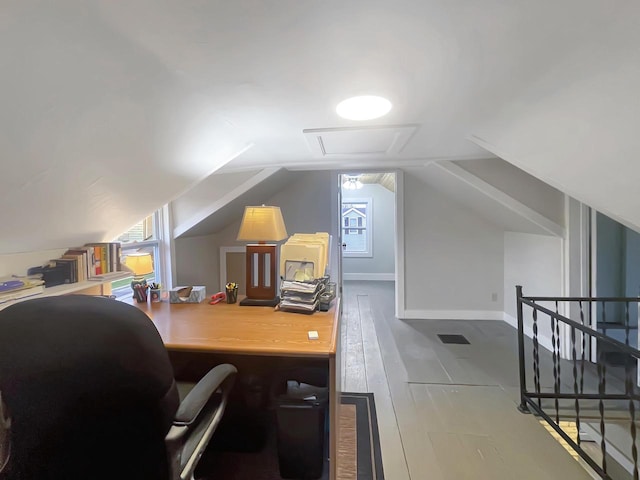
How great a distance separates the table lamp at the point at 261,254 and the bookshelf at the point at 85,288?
3.34 ft

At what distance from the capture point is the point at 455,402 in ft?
7.12

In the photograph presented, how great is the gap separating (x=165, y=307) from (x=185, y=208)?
1.57m

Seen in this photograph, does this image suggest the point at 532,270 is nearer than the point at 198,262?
Yes

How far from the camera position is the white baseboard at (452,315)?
12.7ft

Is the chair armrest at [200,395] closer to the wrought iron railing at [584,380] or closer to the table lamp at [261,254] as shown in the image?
the table lamp at [261,254]

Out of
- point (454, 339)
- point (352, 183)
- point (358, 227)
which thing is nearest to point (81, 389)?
point (454, 339)

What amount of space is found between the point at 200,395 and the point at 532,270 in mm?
3691

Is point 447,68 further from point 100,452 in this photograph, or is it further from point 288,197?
point 288,197

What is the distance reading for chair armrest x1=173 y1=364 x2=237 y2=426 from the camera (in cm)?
95

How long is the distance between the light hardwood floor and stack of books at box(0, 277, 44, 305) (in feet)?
7.17

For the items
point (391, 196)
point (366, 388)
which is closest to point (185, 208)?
point (366, 388)

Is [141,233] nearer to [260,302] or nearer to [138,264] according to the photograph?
[138,264]

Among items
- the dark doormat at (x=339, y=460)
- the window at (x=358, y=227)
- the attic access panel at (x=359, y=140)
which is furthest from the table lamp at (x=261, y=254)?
the window at (x=358, y=227)

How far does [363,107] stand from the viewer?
1.67 m
